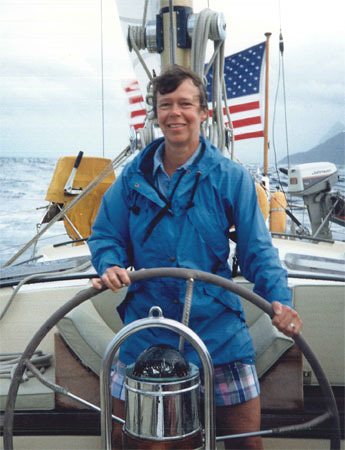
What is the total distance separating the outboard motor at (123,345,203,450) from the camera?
1409 millimetres

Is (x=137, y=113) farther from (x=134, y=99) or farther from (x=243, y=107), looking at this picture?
(x=243, y=107)

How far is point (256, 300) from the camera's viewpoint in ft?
4.66

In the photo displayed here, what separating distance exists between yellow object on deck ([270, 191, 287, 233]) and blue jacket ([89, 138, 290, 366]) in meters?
3.47

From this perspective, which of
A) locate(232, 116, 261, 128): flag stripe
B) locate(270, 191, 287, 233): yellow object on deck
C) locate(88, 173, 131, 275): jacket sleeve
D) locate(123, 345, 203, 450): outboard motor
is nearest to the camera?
locate(123, 345, 203, 450): outboard motor

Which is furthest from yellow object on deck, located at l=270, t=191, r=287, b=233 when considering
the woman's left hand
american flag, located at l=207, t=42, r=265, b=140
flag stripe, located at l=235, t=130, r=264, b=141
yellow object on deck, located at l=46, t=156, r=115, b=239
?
the woman's left hand

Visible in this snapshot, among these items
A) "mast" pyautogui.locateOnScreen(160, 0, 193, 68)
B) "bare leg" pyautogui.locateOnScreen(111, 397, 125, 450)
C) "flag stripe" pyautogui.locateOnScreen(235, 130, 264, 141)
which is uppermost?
"flag stripe" pyautogui.locateOnScreen(235, 130, 264, 141)

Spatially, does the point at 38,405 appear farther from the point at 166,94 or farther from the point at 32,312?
the point at 166,94

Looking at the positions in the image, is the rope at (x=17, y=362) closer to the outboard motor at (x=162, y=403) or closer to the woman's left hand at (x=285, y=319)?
the outboard motor at (x=162, y=403)

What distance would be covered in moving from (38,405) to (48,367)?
28 cm

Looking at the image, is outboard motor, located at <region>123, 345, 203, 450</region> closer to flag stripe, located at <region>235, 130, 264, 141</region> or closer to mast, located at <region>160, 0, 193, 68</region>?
mast, located at <region>160, 0, 193, 68</region>

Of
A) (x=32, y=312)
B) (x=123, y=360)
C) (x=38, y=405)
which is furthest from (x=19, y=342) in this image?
(x=123, y=360)

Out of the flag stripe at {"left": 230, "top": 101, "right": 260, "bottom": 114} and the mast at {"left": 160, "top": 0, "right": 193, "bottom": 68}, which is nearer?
the mast at {"left": 160, "top": 0, "right": 193, "bottom": 68}

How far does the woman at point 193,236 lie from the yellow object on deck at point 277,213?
136 inches

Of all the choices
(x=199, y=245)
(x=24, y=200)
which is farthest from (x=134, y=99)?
(x=24, y=200)
